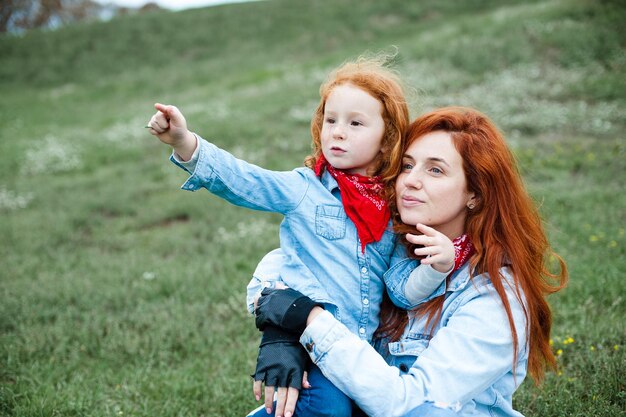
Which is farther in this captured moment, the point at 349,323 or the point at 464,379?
the point at 349,323

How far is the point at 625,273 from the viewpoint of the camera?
5070 millimetres

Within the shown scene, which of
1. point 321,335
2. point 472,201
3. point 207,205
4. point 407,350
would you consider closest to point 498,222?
point 472,201

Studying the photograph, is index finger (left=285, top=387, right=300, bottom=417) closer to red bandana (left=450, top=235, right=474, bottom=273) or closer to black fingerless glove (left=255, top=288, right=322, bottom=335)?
black fingerless glove (left=255, top=288, right=322, bottom=335)

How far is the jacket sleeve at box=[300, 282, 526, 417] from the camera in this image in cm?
216

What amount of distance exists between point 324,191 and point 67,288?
12.8 ft

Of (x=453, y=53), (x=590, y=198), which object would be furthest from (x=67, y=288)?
(x=453, y=53)

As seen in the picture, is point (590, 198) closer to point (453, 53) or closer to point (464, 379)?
point (464, 379)

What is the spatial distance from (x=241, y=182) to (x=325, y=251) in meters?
0.52

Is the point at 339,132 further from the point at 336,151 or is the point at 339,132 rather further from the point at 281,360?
the point at 281,360

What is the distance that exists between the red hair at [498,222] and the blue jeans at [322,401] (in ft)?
1.72

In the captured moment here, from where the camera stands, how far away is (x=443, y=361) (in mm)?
2215

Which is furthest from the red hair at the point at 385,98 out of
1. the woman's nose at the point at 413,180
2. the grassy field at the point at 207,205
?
the grassy field at the point at 207,205

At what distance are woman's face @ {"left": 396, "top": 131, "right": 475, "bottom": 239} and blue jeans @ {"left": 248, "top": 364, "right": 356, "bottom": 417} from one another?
0.81 meters

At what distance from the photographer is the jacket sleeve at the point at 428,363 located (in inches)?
85.1
